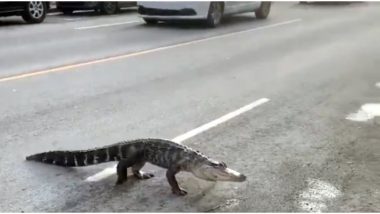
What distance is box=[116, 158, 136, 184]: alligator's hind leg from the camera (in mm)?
4434

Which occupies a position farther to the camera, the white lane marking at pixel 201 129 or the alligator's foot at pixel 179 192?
the white lane marking at pixel 201 129

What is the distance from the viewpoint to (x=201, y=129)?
237 inches

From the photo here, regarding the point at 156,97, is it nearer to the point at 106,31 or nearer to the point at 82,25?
the point at 106,31

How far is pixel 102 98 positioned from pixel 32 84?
1212mm

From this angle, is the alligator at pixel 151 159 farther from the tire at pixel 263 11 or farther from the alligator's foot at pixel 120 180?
the tire at pixel 263 11

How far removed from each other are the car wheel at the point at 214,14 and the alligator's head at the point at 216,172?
1151 centimetres

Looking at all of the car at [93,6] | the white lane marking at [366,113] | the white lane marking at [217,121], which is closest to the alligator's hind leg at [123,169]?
the white lane marking at [217,121]

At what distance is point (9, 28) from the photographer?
580 inches

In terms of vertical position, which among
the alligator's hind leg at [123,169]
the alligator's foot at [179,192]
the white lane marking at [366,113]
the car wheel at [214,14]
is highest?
the alligator's hind leg at [123,169]

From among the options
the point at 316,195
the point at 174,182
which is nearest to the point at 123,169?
the point at 174,182

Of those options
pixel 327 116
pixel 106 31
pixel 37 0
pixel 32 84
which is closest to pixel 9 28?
pixel 37 0

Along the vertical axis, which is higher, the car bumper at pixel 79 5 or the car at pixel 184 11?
the car at pixel 184 11

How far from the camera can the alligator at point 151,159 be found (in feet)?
13.6

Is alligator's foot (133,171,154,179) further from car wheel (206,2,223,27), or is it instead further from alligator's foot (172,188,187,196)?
Result: car wheel (206,2,223,27)
